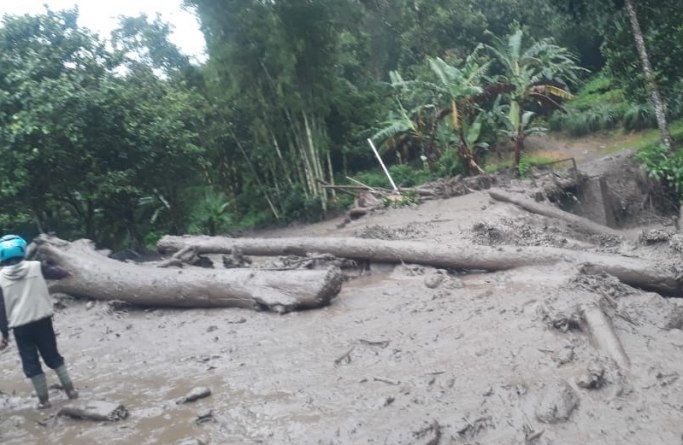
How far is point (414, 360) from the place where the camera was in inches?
201

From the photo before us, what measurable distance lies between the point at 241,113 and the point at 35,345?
48.5ft

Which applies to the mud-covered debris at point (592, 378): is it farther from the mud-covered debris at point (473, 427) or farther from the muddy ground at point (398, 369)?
the mud-covered debris at point (473, 427)

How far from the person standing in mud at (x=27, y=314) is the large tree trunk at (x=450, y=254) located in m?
4.22

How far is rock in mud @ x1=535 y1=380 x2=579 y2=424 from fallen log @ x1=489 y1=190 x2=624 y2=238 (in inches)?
261

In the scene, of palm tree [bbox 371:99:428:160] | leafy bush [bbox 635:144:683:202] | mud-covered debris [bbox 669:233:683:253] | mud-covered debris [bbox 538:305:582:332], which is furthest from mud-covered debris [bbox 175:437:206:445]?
palm tree [bbox 371:99:428:160]

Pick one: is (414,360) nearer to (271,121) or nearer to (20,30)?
(20,30)

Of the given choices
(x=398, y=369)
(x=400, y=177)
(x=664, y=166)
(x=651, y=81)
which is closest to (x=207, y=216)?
(x=400, y=177)

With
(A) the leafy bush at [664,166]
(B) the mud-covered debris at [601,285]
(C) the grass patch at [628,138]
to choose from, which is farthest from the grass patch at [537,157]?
(B) the mud-covered debris at [601,285]

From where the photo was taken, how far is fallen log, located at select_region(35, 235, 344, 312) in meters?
6.84

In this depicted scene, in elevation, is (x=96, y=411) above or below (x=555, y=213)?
above

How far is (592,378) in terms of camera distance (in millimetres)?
4312

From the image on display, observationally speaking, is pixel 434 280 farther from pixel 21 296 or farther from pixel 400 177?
pixel 400 177

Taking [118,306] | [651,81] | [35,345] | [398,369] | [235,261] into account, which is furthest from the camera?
[651,81]

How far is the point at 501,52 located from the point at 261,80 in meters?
7.07
